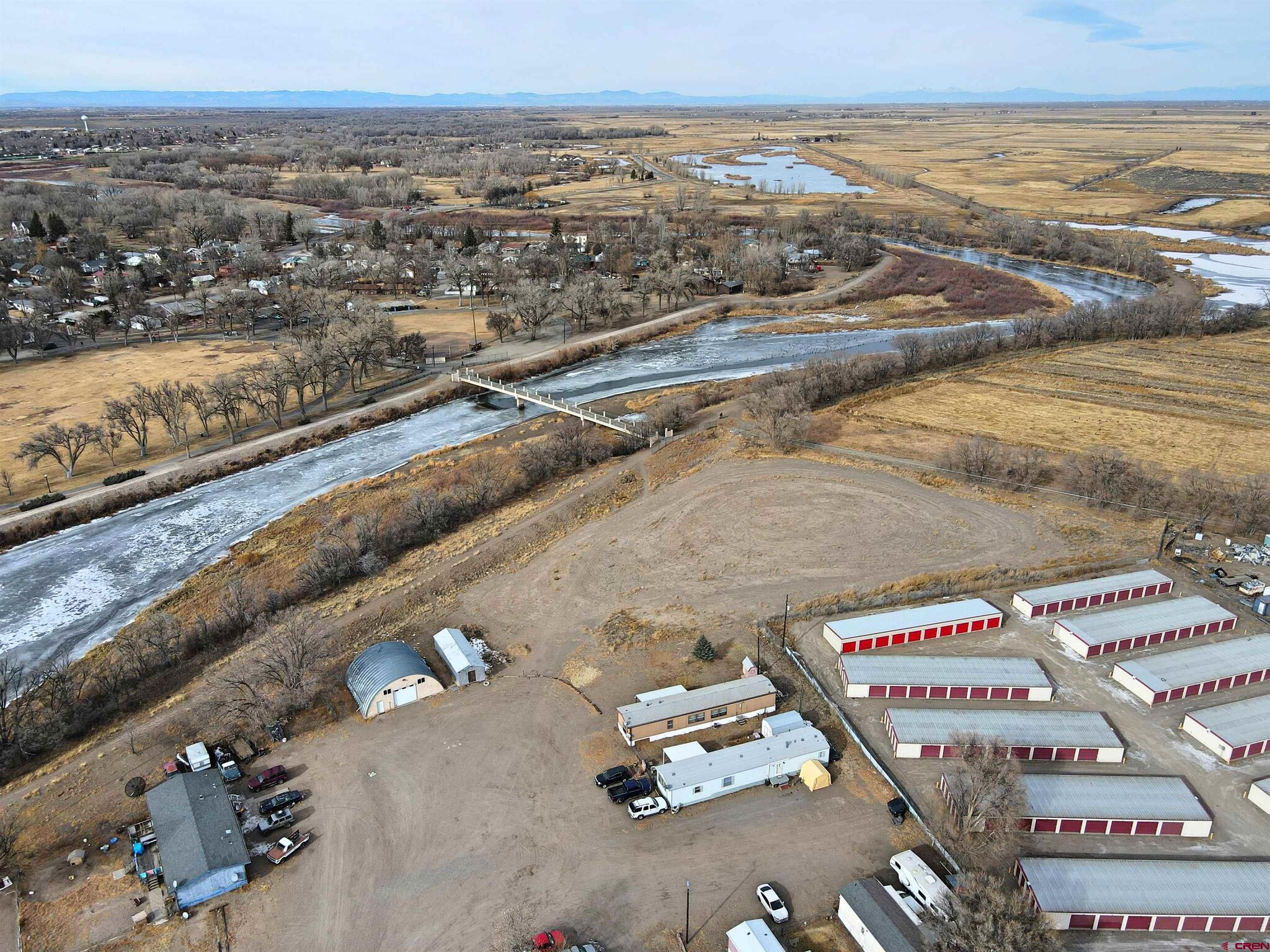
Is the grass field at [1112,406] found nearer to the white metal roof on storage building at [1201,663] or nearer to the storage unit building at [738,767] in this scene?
the white metal roof on storage building at [1201,663]

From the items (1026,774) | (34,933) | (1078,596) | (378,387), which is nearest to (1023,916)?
(1026,774)

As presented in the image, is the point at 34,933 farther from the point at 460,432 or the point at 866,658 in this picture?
the point at 460,432

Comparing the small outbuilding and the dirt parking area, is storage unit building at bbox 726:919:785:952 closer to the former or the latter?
the dirt parking area

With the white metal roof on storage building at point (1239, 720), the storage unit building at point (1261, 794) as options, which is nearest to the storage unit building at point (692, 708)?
the white metal roof on storage building at point (1239, 720)

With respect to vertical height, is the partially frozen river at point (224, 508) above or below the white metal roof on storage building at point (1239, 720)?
below

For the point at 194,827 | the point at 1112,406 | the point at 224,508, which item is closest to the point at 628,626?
the point at 194,827

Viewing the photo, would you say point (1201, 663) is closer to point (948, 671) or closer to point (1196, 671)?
point (1196, 671)

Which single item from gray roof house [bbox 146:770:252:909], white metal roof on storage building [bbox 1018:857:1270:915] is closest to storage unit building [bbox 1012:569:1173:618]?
white metal roof on storage building [bbox 1018:857:1270:915]
